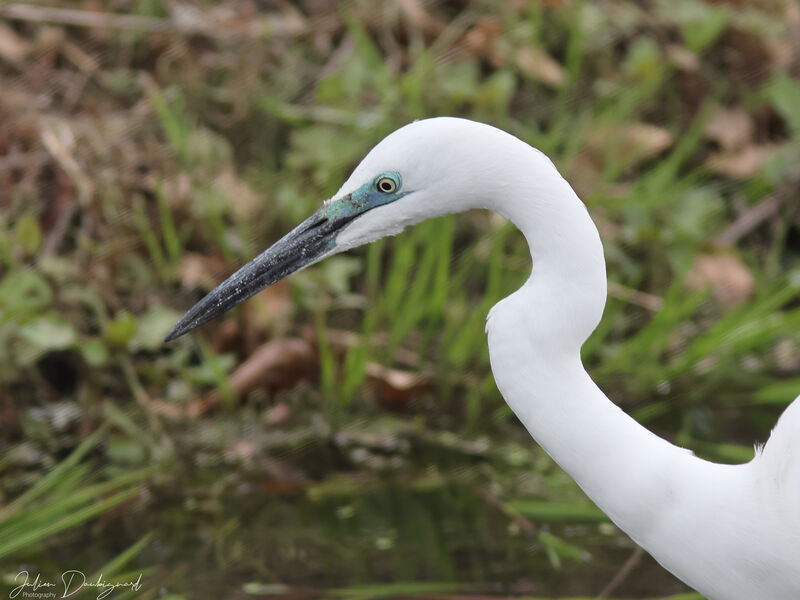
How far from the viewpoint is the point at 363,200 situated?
6.69ft

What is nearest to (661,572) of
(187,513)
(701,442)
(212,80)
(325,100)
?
(701,442)

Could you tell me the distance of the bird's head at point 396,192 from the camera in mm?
1923

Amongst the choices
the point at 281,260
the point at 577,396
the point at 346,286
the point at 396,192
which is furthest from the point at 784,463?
the point at 346,286

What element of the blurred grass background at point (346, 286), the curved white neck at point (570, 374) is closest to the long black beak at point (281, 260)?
the curved white neck at point (570, 374)

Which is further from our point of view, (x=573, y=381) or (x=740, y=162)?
(x=740, y=162)

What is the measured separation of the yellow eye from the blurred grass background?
107 cm

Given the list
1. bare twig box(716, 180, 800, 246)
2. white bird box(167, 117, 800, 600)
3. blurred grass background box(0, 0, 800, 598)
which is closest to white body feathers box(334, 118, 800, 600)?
white bird box(167, 117, 800, 600)

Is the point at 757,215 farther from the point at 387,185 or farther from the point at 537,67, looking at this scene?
the point at 387,185

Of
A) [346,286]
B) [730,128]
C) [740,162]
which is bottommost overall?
[346,286]

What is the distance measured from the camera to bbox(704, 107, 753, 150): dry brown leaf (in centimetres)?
453

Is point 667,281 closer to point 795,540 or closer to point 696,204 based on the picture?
point 696,204

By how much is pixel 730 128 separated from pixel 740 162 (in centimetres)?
20

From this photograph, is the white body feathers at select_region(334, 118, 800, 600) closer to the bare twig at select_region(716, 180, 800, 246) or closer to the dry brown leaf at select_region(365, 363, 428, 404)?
the dry brown leaf at select_region(365, 363, 428, 404)

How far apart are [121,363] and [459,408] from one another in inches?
42.2
